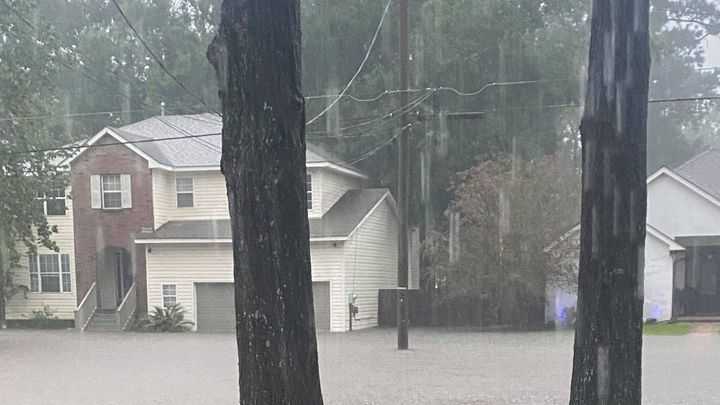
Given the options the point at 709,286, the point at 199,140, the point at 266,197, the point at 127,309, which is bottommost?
the point at 127,309

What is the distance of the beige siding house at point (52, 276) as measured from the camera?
21.7 m

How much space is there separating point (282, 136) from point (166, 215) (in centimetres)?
1871

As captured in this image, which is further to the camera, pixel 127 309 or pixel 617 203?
pixel 127 309

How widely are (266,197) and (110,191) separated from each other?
19.3m

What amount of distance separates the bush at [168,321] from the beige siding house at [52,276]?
3.43m

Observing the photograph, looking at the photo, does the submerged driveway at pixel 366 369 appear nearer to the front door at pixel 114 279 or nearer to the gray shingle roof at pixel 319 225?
the gray shingle roof at pixel 319 225

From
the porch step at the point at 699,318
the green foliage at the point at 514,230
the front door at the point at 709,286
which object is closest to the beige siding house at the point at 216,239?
the green foliage at the point at 514,230

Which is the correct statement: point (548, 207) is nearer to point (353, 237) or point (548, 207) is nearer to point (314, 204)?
point (353, 237)

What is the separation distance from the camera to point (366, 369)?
464 inches

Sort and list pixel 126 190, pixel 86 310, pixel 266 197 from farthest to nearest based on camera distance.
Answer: pixel 86 310 → pixel 126 190 → pixel 266 197

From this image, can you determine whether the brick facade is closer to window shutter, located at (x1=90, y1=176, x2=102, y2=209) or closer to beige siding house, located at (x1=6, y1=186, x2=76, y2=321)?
window shutter, located at (x1=90, y1=176, x2=102, y2=209)

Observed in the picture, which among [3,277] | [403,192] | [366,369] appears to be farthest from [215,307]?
[366,369]

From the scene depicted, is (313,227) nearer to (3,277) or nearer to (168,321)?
(168,321)

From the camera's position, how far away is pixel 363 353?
556 inches
